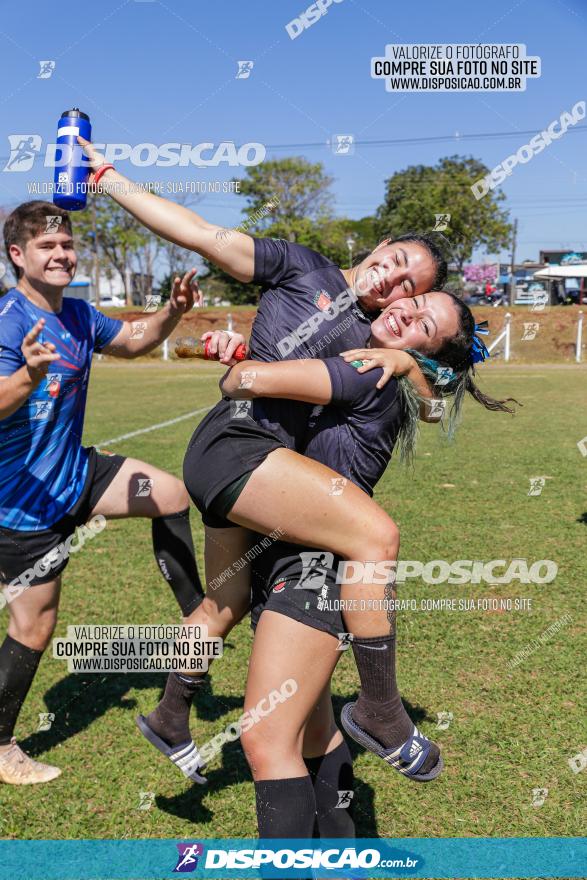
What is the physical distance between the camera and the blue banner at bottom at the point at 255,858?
298 centimetres

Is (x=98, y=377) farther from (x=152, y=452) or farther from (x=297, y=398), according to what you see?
(x=297, y=398)

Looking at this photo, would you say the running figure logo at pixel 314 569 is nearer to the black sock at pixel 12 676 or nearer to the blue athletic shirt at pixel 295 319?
the blue athletic shirt at pixel 295 319

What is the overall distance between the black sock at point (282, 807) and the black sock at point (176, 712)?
1041mm

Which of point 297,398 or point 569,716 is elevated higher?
point 297,398

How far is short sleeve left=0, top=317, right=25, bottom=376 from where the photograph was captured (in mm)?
3555

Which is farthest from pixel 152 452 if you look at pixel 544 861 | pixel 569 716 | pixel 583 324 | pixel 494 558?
pixel 583 324

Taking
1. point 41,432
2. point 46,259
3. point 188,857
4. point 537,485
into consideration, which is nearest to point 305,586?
point 188,857

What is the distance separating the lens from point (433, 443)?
12.6 metres

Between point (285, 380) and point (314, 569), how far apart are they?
2.07ft

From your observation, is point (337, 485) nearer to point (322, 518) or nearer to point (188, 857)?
point (322, 518)

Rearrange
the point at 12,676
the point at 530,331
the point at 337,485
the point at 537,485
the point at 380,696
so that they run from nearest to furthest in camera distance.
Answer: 1. the point at 337,485
2. the point at 380,696
3. the point at 12,676
4. the point at 537,485
5. the point at 530,331

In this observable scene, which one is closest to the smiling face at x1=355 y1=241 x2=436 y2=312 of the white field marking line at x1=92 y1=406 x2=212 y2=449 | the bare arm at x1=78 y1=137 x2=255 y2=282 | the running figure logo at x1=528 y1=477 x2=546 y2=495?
the bare arm at x1=78 y1=137 x2=255 y2=282

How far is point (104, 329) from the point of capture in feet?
14.1

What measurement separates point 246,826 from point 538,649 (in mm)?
2379
